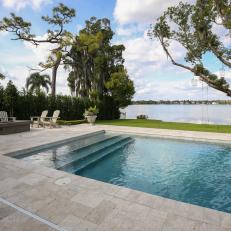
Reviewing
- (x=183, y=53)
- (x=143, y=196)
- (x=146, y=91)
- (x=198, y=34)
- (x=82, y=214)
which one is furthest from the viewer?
(x=146, y=91)

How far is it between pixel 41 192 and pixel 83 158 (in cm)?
380

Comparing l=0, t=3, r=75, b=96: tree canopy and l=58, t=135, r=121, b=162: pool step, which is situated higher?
l=0, t=3, r=75, b=96: tree canopy

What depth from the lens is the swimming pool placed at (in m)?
5.02

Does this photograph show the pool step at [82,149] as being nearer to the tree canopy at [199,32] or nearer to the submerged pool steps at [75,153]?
the submerged pool steps at [75,153]

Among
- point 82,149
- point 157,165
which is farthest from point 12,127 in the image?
point 157,165

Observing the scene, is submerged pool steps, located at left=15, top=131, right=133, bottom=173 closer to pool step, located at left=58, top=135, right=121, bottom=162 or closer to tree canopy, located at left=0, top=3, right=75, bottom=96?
pool step, located at left=58, top=135, right=121, bottom=162

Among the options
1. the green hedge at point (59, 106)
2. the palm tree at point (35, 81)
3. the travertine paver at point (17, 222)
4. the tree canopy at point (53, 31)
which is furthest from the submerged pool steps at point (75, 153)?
the palm tree at point (35, 81)

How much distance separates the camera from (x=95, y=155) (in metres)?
8.28

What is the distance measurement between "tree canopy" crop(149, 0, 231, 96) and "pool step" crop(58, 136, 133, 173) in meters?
7.91

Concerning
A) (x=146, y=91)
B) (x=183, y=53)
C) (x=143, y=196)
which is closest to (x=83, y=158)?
(x=143, y=196)

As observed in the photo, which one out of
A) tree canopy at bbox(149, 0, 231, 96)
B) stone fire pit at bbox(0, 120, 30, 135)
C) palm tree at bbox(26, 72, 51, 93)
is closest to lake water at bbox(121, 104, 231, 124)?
tree canopy at bbox(149, 0, 231, 96)

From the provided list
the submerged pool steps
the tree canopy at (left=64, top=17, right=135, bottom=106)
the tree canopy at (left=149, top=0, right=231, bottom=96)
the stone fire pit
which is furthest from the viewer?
the tree canopy at (left=64, top=17, right=135, bottom=106)

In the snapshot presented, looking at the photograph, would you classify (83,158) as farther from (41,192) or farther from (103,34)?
(103,34)

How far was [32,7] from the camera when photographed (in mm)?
15219
